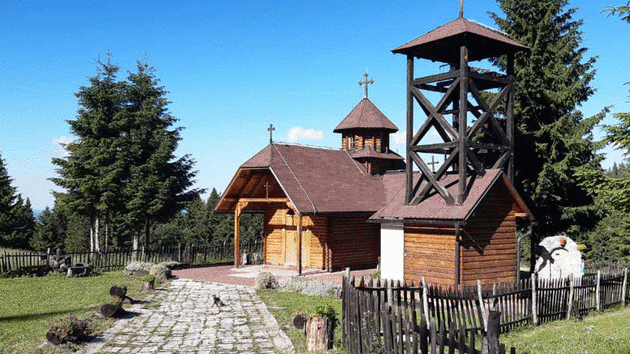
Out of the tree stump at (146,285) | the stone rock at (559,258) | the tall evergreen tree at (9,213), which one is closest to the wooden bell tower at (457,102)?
the stone rock at (559,258)

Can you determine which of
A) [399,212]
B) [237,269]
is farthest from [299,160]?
[399,212]

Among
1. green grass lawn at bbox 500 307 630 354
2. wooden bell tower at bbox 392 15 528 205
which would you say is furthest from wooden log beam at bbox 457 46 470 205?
green grass lawn at bbox 500 307 630 354

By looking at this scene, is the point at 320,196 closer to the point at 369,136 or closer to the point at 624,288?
the point at 369,136

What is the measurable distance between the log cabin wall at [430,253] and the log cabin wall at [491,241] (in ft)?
1.50

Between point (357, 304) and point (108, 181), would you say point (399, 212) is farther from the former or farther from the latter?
point (108, 181)

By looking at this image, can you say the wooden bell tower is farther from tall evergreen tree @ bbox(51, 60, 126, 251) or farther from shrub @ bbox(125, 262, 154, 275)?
tall evergreen tree @ bbox(51, 60, 126, 251)

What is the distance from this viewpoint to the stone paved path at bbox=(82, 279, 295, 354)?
10289 mm

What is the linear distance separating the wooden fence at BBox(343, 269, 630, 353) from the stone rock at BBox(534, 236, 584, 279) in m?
1.96

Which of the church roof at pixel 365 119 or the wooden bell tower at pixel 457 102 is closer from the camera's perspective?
the wooden bell tower at pixel 457 102

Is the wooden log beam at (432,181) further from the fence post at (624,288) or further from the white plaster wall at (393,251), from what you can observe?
the fence post at (624,288)

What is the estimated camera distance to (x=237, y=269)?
24.2 metres

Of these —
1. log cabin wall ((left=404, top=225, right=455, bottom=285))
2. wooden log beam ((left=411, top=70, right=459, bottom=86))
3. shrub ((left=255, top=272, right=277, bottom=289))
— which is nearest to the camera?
log cabin wall ((left=404, top=225, right=455, bottom=285))

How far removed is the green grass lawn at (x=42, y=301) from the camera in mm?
10953

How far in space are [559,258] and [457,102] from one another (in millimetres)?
6974
